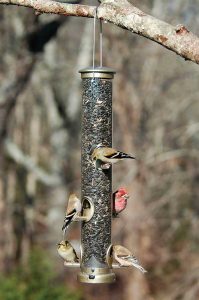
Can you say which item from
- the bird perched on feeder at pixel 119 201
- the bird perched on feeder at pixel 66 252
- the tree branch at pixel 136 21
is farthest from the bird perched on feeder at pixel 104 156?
the tree branch at pixel 136 21

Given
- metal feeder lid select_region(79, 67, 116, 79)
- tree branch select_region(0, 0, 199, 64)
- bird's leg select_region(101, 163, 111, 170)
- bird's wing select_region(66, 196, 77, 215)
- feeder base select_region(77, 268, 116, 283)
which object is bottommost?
feeder base select_region(77, 268, 116, 283)

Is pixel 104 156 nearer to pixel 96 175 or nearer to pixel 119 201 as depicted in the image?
pixel 96 175

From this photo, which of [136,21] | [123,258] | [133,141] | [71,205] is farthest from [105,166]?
[133,141]

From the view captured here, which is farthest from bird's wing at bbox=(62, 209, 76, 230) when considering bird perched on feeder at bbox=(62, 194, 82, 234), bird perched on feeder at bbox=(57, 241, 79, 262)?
bird perched on feeder at bbox=(57, 241, 79, 262)

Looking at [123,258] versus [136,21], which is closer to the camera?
[136,21]

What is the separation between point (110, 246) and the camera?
19.8ft

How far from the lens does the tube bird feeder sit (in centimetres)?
597

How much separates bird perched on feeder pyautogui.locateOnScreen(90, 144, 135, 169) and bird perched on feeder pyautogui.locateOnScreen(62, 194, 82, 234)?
0.29 meters

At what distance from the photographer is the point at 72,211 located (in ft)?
19.1

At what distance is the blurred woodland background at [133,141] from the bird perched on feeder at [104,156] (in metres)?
5.70

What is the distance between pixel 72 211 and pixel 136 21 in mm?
1714

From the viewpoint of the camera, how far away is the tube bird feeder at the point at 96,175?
5.97 metres

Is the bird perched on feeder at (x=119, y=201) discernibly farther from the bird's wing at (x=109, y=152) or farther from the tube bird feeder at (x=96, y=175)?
the bird's wing at (x=109, y=152)

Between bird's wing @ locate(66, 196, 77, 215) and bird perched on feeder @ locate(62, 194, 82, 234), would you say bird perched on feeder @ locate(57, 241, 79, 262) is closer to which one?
bird perched on feeder @ locate(62, 194, 82, 234)
